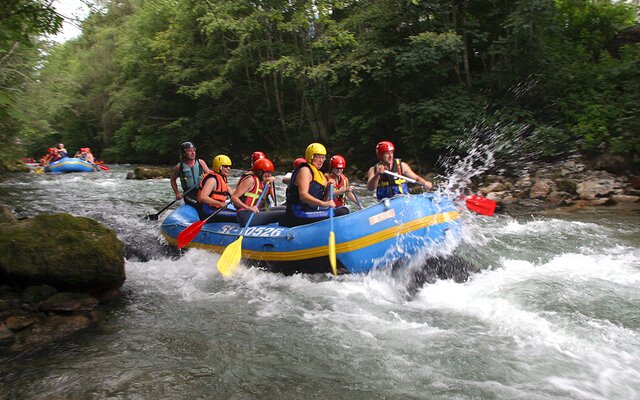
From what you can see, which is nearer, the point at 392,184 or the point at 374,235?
the point at 374,235

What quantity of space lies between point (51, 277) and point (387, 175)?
4.00 m

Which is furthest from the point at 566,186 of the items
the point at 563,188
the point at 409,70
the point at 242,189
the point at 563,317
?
the point at 242,189

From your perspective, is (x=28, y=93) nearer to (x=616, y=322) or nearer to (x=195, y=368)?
(x=195, y=368)

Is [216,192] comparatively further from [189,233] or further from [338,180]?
Result: [338,180]

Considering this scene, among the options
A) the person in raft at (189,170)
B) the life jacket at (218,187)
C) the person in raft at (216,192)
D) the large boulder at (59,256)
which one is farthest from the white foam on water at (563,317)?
the person in raft at (189,170)

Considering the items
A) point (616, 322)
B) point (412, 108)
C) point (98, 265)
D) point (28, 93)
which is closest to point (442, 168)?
point (412, 108)

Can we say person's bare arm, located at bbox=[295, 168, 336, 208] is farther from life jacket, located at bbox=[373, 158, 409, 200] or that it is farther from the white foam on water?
the white foam on water

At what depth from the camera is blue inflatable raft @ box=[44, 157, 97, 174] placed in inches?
813

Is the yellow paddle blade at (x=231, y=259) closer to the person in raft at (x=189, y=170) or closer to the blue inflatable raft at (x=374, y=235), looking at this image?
the blue inflatable raft at (x=374, y=235)

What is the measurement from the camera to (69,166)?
20859 mm

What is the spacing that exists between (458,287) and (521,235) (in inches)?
121

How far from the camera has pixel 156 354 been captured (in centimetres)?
388

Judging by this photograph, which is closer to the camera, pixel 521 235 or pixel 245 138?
pixel 521 235

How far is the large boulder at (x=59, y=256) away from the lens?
14.8ft
